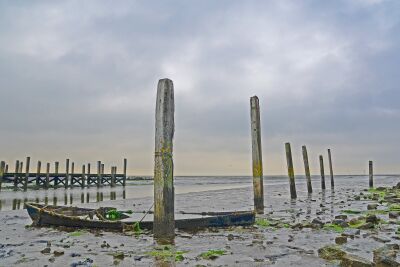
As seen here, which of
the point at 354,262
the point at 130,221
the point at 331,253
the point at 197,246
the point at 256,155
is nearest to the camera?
the point at 354,262

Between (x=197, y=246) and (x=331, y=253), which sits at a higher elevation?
(x=331, y=253)

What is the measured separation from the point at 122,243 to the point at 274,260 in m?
3.79

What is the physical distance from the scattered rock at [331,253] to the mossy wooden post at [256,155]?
27.3ft

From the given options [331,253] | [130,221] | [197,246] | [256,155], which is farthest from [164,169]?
[256,155]

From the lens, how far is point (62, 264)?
21.7ft

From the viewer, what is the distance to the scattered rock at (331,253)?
6.36 m

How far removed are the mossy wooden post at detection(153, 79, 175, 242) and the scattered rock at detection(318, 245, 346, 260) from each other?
133 inches

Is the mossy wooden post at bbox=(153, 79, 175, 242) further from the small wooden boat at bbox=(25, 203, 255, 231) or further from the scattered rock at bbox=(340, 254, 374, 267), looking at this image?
the scattered rock at bbox=(340, 254, 374, 267)

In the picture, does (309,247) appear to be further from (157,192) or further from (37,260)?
(37,260)

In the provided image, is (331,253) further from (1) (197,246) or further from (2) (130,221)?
(2) (130,221)

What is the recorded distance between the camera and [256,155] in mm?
15320

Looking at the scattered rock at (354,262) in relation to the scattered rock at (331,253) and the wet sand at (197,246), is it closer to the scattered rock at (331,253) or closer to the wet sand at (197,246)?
the wet sand at (197,246)

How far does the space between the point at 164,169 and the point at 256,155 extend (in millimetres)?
7446

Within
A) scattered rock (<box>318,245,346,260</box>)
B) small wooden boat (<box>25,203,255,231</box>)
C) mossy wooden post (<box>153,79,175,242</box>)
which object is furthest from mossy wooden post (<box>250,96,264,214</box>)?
scattered rock (<box>318,245,346,260</box>)
